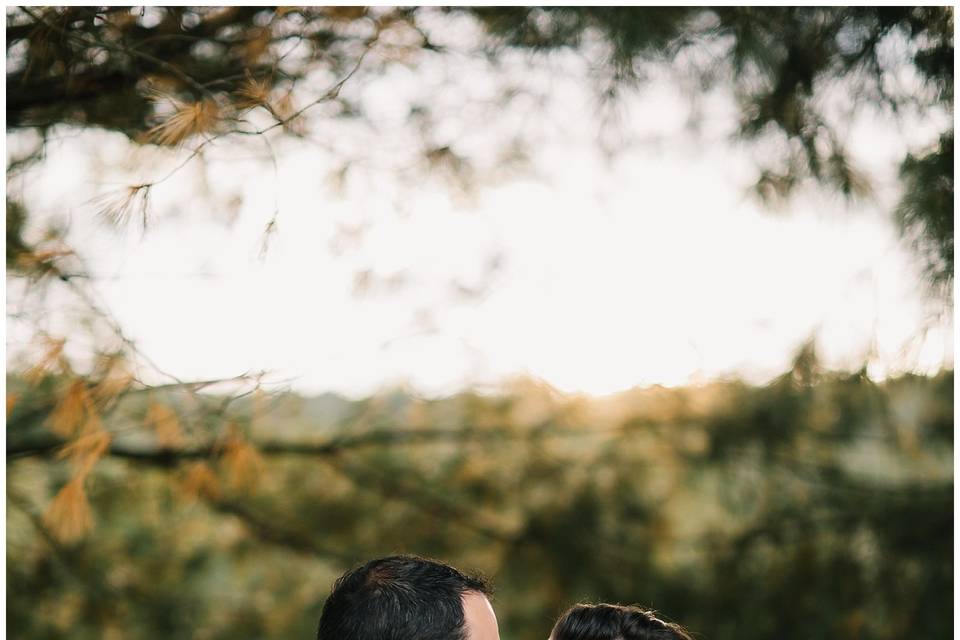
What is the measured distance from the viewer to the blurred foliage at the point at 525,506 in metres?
1.96

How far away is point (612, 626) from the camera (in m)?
0.97

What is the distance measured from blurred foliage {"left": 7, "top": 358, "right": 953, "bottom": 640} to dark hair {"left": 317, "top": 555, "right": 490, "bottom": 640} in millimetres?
1040

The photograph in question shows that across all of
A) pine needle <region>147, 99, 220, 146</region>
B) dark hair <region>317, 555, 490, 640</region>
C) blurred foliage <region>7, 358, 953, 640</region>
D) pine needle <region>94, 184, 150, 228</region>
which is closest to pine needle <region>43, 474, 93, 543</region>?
blurred foliage <region>7, 358, 953, 640</region>

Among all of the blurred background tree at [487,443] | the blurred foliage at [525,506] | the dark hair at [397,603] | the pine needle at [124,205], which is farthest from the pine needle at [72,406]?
the dark hair at [397,603]

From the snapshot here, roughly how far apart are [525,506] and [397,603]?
57.2 inches

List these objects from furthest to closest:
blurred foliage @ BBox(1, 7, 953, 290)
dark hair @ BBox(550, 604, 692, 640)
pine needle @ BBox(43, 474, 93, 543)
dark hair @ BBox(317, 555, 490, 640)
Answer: blurred foliage @ BBox(1, 7, 953, 290) → pine needle @ BBox(43, 474, 93, 543) → dark hair @ BBox(550, 604, 692, 640) → dark hair @ BBox(317, 555, 490, 640)

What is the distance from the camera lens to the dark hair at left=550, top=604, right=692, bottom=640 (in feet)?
3.16

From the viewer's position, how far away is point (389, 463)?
2268 millimetres

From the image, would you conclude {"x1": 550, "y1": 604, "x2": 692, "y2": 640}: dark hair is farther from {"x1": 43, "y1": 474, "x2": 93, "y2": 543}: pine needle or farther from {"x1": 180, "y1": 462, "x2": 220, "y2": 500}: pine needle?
{"x1": 180, "y1": 462, "x2": 220, "y2": 500}: pine needle

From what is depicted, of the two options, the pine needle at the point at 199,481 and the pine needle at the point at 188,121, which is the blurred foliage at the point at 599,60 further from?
the pine needle at the point at 199,481

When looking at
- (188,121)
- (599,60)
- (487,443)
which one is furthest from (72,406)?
(599,60)

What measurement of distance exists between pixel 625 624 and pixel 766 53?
4.46 feet

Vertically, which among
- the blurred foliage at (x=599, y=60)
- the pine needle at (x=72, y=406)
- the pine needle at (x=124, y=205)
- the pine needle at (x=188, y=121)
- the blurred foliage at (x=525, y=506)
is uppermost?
the blurred foliage at (x=599, y=60)

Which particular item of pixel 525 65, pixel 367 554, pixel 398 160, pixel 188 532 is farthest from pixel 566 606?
pixel 525 65
